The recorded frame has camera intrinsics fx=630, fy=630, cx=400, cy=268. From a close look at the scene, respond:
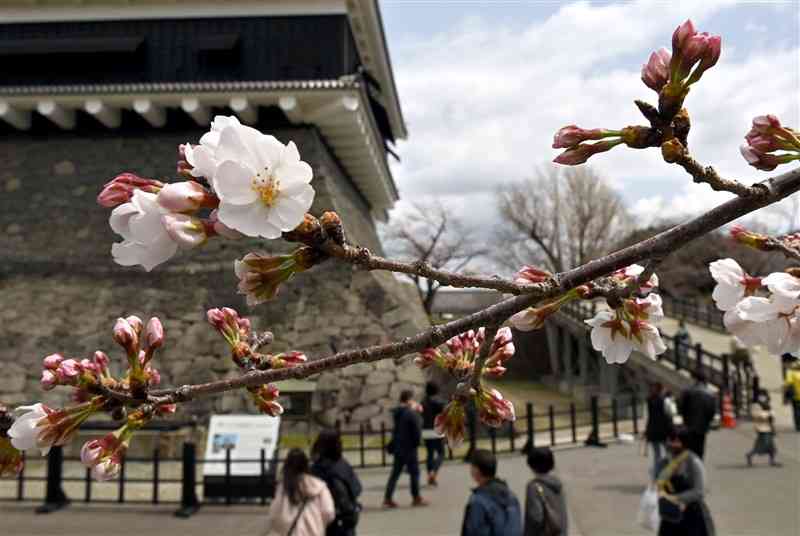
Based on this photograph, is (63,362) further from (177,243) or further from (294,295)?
(294,295)

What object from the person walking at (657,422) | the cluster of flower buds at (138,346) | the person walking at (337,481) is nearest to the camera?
the cluster of flower buds at (138,346)

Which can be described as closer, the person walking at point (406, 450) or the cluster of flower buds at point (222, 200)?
the cluster of flower buds at point (222, 200)

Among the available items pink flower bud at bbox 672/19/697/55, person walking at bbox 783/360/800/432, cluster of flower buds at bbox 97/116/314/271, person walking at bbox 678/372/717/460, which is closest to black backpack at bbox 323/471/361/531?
cluster of flower buds at bbox 97/116/314/271

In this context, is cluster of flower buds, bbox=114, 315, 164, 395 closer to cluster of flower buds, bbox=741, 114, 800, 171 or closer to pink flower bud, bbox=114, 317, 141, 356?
pink flower bud, bbox=114, 317, 141, 356

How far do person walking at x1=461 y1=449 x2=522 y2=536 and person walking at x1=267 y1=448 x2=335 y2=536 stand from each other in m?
1.14

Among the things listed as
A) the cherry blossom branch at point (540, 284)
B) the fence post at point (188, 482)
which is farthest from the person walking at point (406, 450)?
the cherry blossom branch at point (540, 284)

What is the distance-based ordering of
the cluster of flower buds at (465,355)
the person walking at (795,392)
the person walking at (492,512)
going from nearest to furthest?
the cluster of flower buds at (465,355) < the person walking at (492,512) < the person walking at (795,392)

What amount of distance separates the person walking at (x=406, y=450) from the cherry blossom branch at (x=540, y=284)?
286 inches

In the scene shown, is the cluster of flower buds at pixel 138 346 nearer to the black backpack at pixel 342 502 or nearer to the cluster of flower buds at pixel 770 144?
the cluster of flower buds at pixel 770 144

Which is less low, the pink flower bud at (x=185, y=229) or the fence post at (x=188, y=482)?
the pink flower bud at (x=185, y=229)

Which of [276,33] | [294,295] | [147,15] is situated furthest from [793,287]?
[147,15]

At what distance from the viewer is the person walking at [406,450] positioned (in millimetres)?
8234

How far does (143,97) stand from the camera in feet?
42.5

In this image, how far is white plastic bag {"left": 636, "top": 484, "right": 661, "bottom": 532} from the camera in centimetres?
538
